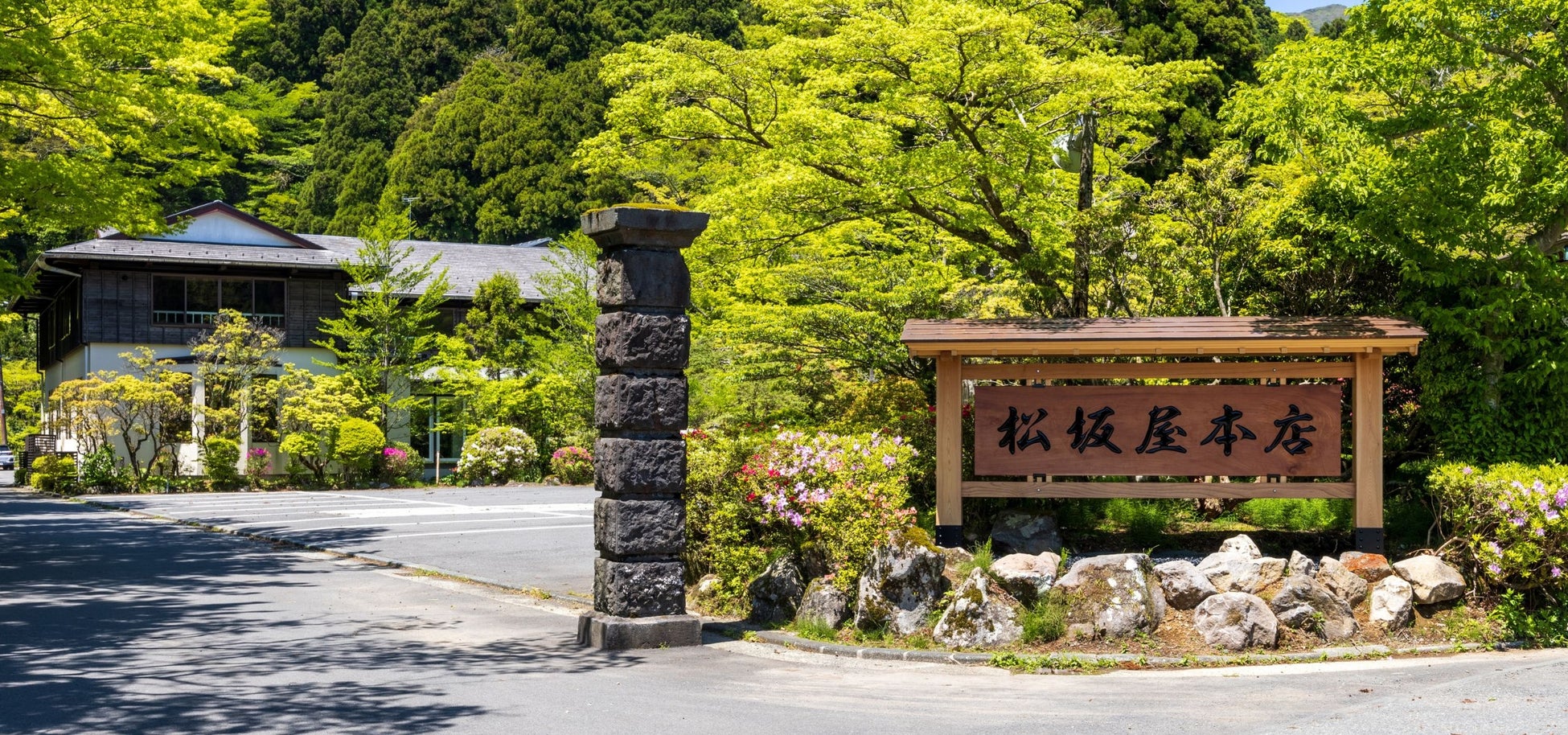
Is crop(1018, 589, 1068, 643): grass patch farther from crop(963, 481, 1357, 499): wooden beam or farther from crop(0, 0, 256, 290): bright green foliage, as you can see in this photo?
crop(0, 0, 256, 290): bright green foliage

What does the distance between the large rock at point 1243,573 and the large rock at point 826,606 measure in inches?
105

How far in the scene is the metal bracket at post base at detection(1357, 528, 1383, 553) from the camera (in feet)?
35.9

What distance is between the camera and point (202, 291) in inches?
1230

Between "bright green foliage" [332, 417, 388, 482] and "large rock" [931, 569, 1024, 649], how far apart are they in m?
21.9

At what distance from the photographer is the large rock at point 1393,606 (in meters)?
9.28

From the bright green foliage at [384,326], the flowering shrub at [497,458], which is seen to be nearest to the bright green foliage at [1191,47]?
the flowering shrub at [497,458]

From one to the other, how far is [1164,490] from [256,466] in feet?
75.0

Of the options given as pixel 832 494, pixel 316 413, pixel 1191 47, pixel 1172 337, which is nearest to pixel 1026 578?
pixel 832 494

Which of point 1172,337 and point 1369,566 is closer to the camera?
point 1369,566

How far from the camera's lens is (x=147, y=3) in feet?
51.6

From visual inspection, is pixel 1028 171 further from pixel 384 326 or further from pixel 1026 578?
pixel 384 326

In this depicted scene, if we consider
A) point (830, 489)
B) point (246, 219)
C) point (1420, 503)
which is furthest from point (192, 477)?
point (1420, 503)

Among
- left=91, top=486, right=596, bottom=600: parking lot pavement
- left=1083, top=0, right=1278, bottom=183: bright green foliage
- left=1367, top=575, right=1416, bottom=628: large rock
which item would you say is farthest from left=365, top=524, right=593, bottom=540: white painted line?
left=1083, top=0, right=1278, bottom=183: bright green foliage

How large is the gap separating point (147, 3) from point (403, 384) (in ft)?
53.0
